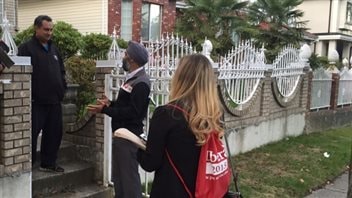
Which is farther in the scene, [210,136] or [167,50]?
[167,50]

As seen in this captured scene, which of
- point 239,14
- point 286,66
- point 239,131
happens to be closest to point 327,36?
point 239,14

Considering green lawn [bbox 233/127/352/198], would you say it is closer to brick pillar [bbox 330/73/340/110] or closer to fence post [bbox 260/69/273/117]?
fence post [bbox 260/69/273/117]

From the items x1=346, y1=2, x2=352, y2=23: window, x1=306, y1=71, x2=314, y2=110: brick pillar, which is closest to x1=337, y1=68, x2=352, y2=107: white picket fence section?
x1=306, y1=71, x2=314, y2=110: brick pillar

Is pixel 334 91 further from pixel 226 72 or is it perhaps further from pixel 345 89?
pixel 226 72

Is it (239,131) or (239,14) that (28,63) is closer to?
(239,131)

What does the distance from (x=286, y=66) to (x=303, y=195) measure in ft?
13.2

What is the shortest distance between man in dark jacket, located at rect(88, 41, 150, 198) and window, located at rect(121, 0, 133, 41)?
12.1m

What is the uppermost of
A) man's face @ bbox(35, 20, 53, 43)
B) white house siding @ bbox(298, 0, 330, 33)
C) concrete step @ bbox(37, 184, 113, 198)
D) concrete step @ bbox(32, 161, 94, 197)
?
white house siding @ bbox(298, 0, 330, 33)

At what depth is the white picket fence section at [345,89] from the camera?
42.6 ft

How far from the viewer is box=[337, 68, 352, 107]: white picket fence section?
1298 cm

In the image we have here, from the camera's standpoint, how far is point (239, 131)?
7.71m

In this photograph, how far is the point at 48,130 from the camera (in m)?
4.63

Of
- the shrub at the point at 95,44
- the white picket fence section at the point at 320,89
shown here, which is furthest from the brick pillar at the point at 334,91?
the shrub at the point at 95,44

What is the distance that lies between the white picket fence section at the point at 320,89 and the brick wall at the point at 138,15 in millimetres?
6771
